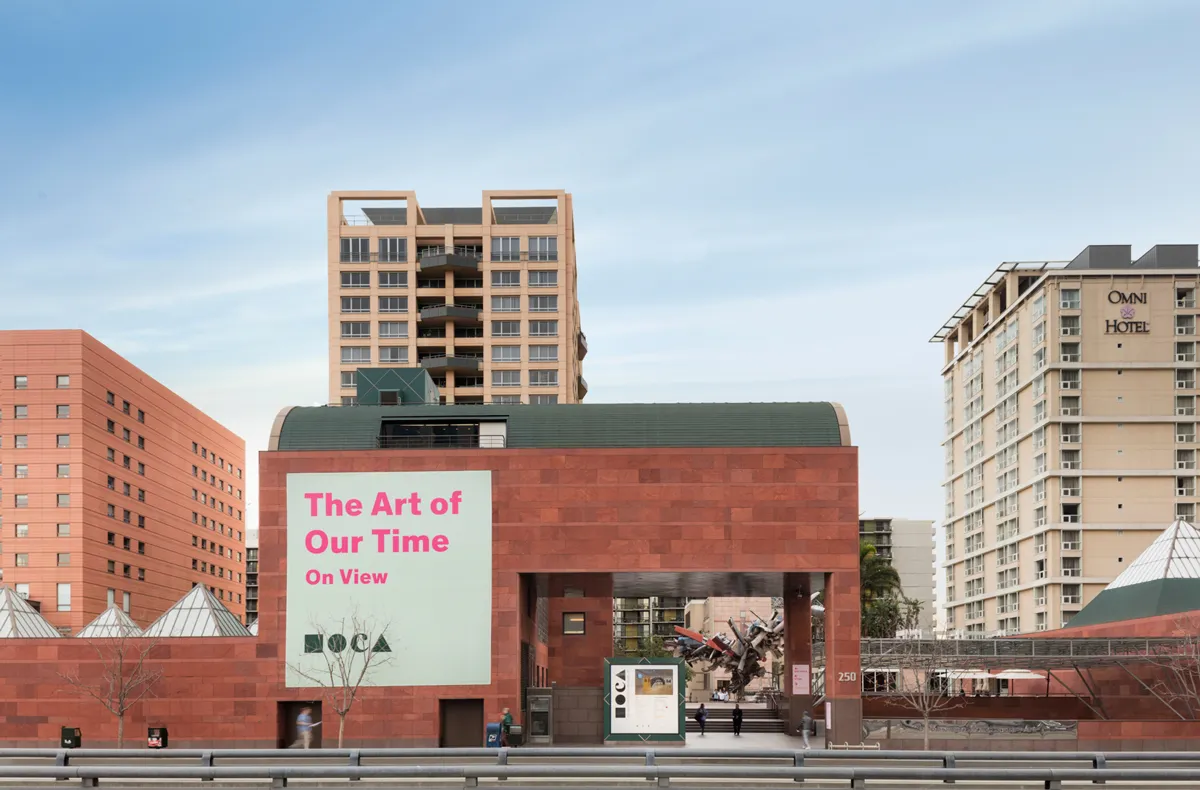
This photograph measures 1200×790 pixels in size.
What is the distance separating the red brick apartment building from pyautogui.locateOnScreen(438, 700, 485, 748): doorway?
5347 centimetres

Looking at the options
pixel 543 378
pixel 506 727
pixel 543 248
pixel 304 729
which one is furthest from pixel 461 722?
pixel 543 248

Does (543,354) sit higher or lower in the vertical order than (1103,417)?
higher

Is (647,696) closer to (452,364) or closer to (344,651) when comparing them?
(344,651)

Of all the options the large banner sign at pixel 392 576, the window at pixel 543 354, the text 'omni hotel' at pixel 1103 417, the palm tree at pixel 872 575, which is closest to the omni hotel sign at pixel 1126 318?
the text 'omni hotel' at pixel 1103 417

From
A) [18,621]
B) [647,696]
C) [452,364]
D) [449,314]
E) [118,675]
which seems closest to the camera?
[647,696]

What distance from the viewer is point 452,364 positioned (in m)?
132

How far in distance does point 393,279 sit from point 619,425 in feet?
263

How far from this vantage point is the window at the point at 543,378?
441ft

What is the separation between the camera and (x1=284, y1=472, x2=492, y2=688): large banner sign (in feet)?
187

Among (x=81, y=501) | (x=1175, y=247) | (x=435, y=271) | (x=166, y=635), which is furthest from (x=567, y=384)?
(x=166, y=635)

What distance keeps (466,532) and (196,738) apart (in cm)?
1486

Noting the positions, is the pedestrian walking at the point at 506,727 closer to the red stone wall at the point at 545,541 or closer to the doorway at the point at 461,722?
the red stone wall at the point at 545,541

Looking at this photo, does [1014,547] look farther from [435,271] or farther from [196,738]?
[196,738]

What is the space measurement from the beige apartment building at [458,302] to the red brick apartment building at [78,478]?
73.2 feet
